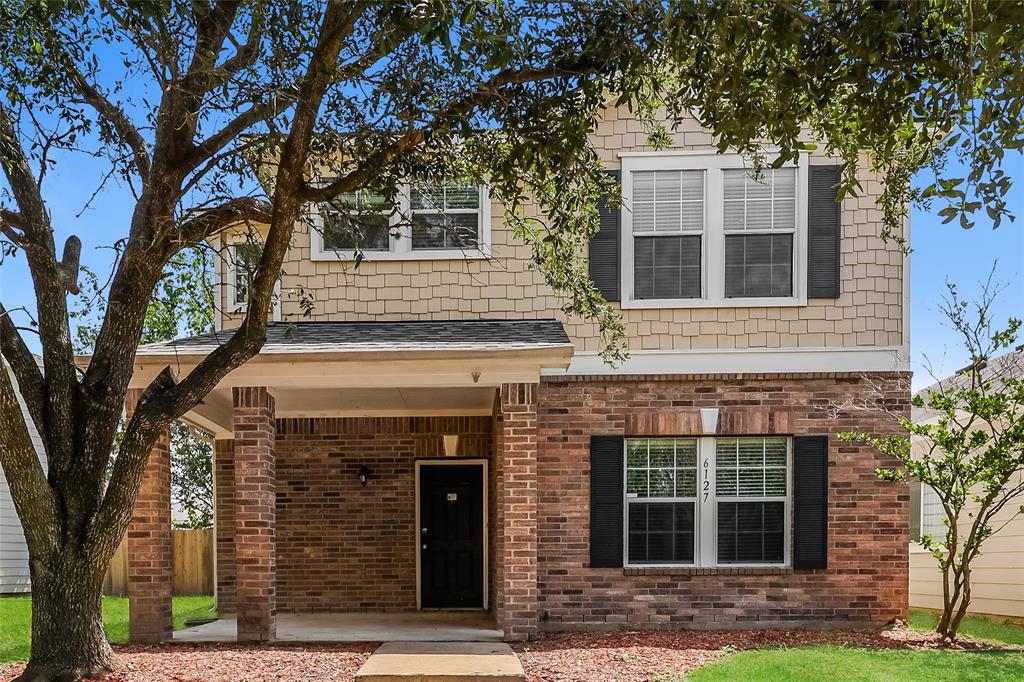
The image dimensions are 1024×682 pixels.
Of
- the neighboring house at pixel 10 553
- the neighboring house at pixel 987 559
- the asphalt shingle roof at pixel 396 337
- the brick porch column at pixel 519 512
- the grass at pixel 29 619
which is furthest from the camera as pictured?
the neighboring house at pixel 10 553

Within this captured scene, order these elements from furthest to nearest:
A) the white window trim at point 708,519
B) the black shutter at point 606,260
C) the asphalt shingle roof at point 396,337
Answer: the black shutter at point 606,260
the white window trim at point 708,519
the asphalt shingle roof at point 396,337

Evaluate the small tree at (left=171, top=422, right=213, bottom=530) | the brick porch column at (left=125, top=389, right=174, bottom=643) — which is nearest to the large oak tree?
the brick porch column at (left=125, top=389, right=174, bottom=643)

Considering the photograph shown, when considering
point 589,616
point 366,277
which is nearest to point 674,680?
point 589,616

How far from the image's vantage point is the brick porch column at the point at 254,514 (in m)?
9.44

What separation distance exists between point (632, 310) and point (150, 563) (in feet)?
18.4

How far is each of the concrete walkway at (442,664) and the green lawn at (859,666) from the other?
1504 mm

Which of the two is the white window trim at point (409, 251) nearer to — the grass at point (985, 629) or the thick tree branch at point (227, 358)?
the thick tree branch at point (227, 358)

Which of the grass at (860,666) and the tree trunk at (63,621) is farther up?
the tree trunk at (63,621)

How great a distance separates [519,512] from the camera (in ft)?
31.4

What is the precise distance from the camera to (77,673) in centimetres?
709

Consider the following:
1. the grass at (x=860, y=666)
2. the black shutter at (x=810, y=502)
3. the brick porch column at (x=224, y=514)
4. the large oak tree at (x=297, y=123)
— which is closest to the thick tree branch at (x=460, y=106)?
the large oak tree at (x=297, y=123)

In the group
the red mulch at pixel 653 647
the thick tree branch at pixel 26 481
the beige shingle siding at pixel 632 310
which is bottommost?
the red mulch at pixel 653 647

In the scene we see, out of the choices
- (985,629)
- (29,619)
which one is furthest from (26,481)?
(985,629)

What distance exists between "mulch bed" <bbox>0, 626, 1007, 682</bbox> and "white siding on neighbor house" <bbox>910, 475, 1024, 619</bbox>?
106 inches
